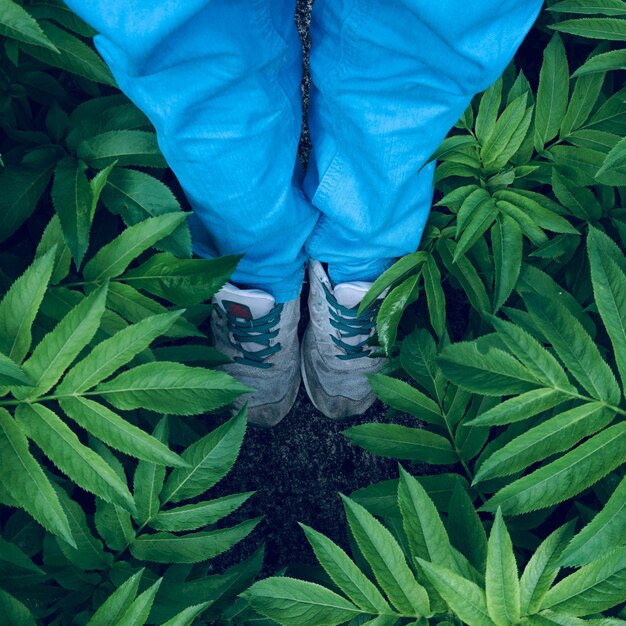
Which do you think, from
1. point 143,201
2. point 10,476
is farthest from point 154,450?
point 143,201

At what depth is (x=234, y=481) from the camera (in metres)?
1.27

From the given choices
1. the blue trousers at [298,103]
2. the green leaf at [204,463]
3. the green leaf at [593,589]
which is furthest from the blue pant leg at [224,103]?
the green leaf at [593,589]

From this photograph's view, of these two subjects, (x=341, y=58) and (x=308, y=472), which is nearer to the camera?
(x=341, y=58)

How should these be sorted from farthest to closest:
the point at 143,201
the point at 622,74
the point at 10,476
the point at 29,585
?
the point at 622,74, the point at 143,201, the point at 29,585, the point at 10,476

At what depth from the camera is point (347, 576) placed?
706 mm

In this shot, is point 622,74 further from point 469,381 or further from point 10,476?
point 10,476

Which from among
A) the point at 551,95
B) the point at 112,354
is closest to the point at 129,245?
the point at 112,354

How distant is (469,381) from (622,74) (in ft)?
2.46

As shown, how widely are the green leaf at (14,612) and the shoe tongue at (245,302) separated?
584 millimetres

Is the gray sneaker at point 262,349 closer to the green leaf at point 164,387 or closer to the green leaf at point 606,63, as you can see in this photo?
the green leaf at point 164,387

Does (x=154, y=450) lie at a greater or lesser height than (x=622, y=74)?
lesser

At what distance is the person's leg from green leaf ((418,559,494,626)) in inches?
21.2

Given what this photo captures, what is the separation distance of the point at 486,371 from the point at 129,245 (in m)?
0.50

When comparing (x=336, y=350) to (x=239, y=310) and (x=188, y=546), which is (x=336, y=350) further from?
(x=188, y=546)
